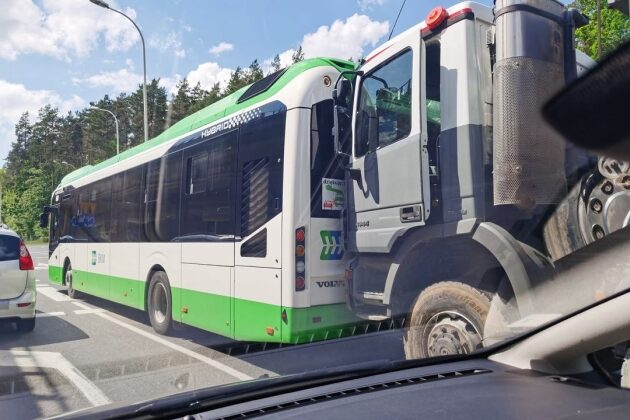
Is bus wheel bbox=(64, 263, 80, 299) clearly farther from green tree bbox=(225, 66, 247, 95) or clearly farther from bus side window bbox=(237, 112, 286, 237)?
bus side window bbox=(237, 112, 286, 237)

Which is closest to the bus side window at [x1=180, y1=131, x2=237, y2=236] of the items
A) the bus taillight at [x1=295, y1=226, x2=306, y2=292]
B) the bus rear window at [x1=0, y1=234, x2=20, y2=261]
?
the bus taillight at [x1=295, y1=226, x2=306, y2=292]

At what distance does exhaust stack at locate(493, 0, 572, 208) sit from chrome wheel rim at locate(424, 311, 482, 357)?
3.11 feet

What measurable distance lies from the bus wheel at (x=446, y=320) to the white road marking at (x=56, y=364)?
2418 mm

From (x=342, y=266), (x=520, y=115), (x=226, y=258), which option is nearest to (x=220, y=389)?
(x=520, y=115)

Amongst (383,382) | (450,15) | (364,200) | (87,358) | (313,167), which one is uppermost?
(450,15)

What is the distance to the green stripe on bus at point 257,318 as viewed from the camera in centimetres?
514

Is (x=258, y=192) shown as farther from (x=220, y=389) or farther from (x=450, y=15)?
(x=220, y=389)

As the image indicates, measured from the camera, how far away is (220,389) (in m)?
2.39

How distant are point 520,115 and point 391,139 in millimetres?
1206

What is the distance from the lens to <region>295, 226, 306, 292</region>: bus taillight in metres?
5.17

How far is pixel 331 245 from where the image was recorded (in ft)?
17.7

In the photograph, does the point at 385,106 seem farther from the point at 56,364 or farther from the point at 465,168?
the point at 56,364

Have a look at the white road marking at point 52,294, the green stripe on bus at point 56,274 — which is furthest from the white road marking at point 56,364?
the green stripe on bus at point 56,274

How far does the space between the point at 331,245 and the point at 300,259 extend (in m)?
0.38
